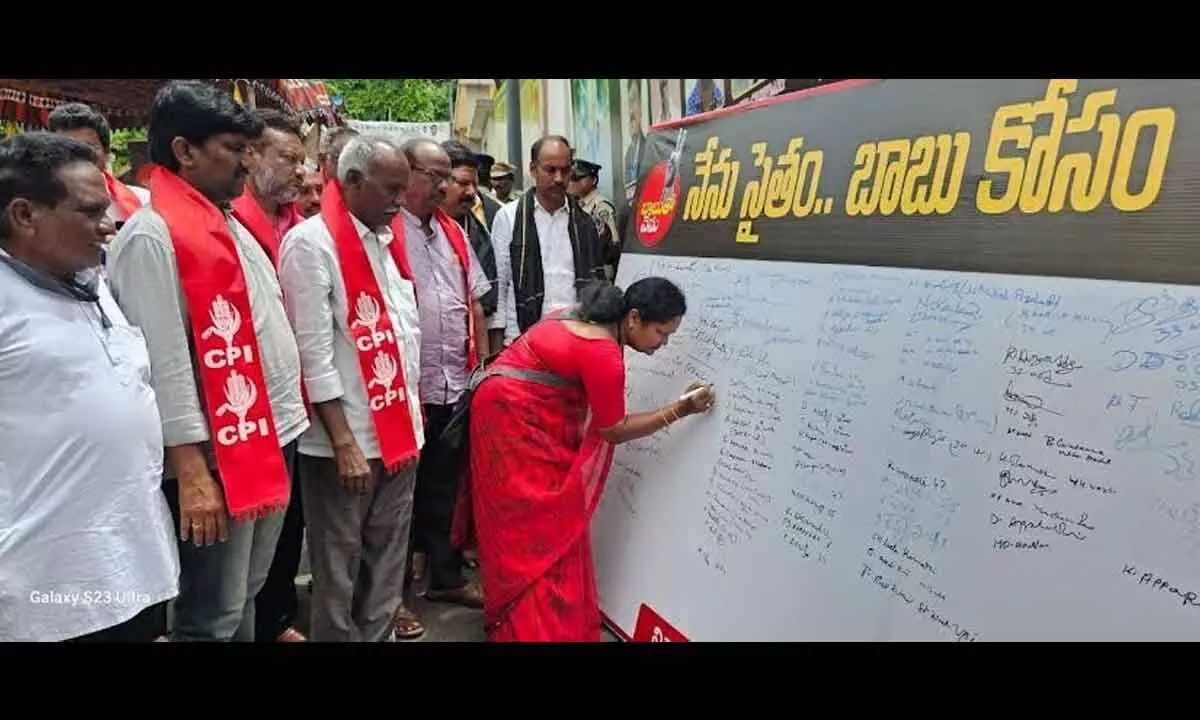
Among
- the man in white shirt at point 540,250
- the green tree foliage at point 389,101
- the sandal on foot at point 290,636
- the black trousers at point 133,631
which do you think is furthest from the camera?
the green tree foliage at point 389,101

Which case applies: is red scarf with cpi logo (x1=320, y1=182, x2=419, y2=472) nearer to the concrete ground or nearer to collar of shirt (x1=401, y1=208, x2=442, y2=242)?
collar of shirt (x1=401, y1=208, x2=442, y2=242)

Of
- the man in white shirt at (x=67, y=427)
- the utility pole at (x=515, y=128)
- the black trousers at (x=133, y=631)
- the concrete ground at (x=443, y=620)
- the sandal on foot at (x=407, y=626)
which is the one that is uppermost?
the utility pole at (x=515, y=128)

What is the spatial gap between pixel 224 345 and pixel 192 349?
0.24 feet

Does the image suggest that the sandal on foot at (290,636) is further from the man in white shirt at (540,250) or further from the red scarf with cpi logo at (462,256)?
the man in white shirt at (540,250)

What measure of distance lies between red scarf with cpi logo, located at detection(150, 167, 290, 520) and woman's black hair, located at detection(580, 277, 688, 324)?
1033 millimetres

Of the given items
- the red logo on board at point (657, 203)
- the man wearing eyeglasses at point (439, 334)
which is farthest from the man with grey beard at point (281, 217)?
the red logo on board at point (657, 203)

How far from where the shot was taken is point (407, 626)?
290cm

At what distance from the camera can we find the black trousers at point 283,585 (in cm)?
270

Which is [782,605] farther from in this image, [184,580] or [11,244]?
[11,244]

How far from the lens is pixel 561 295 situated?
11.6 feet

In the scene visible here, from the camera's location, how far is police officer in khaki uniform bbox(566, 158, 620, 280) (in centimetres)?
395

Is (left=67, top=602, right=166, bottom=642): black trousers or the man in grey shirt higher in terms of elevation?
the man in grey shirt

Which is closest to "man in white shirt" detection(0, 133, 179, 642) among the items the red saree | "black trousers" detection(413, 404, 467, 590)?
the red saree

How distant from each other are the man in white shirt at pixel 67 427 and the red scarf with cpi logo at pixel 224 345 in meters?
0.18
